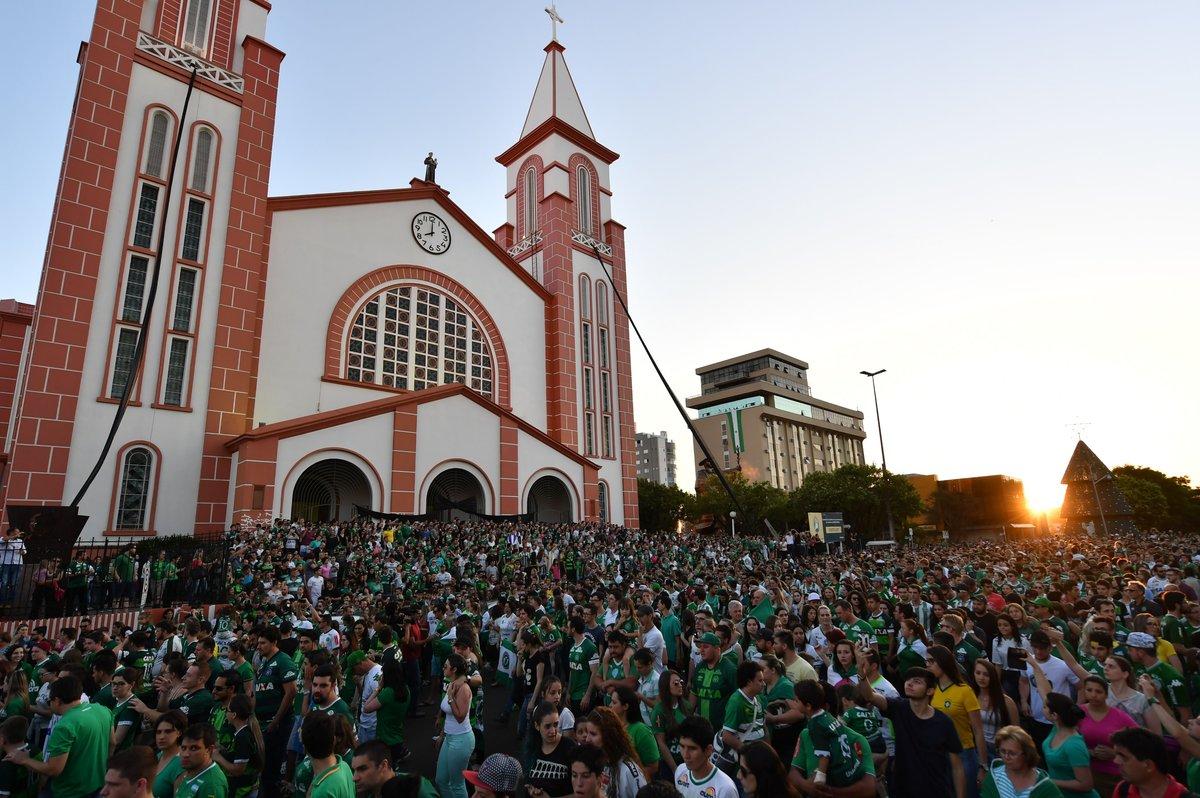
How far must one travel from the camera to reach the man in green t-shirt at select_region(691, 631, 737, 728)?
6.48m

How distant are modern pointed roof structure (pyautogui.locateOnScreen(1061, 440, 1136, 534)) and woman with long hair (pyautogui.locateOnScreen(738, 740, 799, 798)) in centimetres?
7275

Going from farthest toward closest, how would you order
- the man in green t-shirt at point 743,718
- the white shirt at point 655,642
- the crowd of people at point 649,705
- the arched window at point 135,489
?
the arched window at point 135,489 < the white shirt at point 655,642 < the man in green t-shirt at point 743,718 < the crowd of people at point 649,705

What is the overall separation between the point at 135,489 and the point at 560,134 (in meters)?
Result: 28.8

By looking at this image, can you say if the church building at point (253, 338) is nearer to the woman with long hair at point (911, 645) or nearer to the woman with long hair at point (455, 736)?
the woman with long hair at point (455, 736)

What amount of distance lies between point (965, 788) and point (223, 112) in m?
31.3

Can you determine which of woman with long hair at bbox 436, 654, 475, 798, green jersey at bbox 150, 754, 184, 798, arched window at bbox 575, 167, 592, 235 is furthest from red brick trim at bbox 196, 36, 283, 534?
green jersey at bbox 150, 754, 184, 798

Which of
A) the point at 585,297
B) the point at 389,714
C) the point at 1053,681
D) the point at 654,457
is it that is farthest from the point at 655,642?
the point at 654,457

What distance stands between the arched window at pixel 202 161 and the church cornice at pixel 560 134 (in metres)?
18.7

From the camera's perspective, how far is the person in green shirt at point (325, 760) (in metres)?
4.33

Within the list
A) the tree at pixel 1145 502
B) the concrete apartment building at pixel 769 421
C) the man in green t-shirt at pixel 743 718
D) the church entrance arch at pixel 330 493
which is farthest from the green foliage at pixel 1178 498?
the man in green t-shirt at pixel 743 718

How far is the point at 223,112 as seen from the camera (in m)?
26.6

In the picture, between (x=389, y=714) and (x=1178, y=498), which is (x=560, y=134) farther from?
(x=1178, y=498)

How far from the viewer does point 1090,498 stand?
6625 cm

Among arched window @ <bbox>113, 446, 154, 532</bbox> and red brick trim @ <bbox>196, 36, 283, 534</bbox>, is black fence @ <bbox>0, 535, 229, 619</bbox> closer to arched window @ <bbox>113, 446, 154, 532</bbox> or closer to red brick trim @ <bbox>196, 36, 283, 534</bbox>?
arched window @ <bbox>113, 446, 154, 532</bbox>
